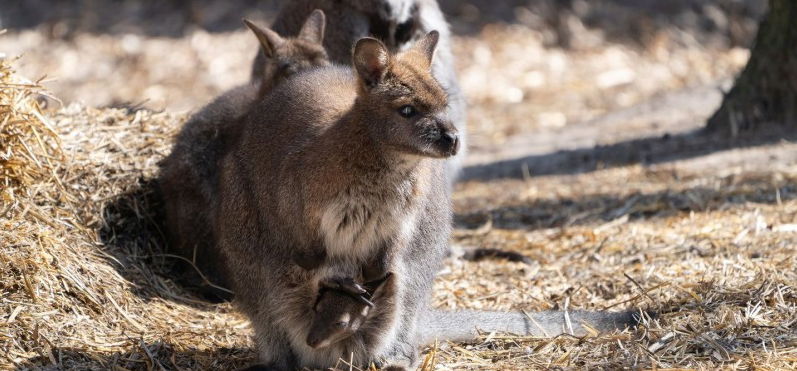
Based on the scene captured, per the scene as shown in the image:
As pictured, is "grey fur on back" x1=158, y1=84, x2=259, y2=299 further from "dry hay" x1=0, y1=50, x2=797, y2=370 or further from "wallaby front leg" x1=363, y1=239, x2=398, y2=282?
"wallaby front leg" x1=363, y1=239, x2=398, y2=282

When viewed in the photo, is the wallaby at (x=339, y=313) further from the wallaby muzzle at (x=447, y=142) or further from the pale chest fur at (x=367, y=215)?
the wallaby muzzle at (x=447, y=142)

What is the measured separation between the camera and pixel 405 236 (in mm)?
4023

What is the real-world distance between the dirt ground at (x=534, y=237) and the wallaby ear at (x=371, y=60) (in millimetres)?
1173

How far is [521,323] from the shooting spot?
452 centimetres

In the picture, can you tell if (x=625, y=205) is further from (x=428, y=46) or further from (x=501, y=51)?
(x=501, y=51)

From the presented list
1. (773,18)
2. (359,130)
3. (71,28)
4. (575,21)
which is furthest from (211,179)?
(575,21)

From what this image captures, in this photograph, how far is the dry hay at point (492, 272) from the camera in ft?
13.6

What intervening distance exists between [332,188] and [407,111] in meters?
0.41

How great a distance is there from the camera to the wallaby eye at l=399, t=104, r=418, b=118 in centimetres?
386

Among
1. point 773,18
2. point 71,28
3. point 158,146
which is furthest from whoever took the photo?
point 71,28

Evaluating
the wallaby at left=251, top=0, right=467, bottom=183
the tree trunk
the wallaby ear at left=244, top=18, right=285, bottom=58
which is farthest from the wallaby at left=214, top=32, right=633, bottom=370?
the tree trunk

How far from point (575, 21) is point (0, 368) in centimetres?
1056

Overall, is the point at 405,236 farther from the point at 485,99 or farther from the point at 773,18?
the point at 485,99

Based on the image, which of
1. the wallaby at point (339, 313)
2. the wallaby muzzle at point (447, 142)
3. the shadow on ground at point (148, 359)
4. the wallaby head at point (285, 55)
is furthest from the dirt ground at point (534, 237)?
the wallaby muzzle at point (447, 142)
